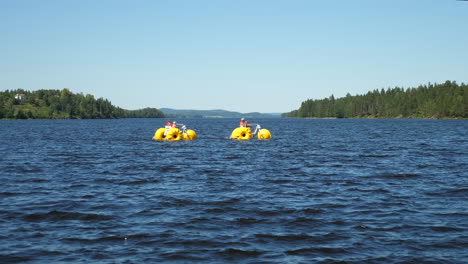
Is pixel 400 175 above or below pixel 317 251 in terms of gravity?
above

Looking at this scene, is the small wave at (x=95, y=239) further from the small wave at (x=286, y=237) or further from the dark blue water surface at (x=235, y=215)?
the small wave at (x=286, y=237)

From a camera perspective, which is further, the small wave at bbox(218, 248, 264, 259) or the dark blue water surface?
the dark blue water surface

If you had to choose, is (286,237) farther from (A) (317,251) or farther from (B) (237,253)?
(B) (237,253)

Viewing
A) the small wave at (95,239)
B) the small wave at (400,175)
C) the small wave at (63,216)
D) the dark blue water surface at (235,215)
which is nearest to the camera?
the dark blue water surface at (235,215)

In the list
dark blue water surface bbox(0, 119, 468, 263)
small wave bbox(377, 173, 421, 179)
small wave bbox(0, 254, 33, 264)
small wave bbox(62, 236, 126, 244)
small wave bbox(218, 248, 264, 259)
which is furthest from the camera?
small wave bbox(377, 173, 421, 179)

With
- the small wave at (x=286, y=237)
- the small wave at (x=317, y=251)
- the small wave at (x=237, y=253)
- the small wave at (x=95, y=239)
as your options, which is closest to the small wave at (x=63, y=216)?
the small wave at (x=95, y=239)

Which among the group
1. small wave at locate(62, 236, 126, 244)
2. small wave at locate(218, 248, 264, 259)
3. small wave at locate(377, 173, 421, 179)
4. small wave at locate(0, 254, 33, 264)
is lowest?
small wave at locate(0, 254, 33, 264)

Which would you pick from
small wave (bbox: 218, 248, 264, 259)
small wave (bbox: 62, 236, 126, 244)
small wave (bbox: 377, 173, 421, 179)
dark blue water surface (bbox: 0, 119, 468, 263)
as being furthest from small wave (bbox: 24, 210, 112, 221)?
small wave (bbox: 377, 173, 421, 179)

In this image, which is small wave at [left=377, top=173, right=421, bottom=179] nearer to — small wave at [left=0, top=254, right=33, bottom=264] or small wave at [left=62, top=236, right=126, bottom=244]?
small wave at [left=62, top=236, right=126, bottom=244]

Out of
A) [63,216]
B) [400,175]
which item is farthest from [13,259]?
[400,175]

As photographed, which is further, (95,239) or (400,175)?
(400,175)

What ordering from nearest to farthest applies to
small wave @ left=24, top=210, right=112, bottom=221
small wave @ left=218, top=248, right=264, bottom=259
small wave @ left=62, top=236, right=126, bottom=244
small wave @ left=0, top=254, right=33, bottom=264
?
1. small wave @ left=0, top=254, right=33, bottom=264
2. small wave @ left=218, top=248, right=264, bottom=259
3. small wave @ left=62, top=236, right=126, bottom=244
4. small wave @ left=24, top=210, right=112, bottom=221

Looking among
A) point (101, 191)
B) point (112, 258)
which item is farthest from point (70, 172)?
A: point (112, 258)

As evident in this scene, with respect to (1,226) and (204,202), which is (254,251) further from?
(1,226)
